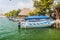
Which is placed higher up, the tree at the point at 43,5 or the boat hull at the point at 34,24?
the tree at the point at 43,5

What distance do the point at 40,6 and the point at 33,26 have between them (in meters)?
13.8

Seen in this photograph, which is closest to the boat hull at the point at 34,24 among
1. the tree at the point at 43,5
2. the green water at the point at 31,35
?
the green water at the point at 31,35

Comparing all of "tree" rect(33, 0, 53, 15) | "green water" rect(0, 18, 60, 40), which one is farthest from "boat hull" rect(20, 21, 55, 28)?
"tree" rect(33, 0, 53, 15)

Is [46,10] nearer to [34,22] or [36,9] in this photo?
[36,9]

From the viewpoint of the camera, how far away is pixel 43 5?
41812mm

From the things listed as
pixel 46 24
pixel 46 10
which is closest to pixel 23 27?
pixel 46 24

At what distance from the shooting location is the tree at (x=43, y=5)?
135ft

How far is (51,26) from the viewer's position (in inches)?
1193

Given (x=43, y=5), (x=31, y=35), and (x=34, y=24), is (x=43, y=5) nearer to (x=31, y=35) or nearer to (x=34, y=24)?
(x=34, y=24)

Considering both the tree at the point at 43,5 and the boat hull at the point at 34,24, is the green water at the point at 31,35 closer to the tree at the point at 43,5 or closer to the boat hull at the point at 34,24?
the boat hull at the point at 34,24

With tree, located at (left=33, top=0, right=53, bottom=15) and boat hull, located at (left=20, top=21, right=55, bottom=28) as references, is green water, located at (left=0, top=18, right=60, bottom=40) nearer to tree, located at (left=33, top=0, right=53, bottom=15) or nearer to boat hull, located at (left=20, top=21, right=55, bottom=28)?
boat hull, located at (left=20, top=21, right=55, bottom=28)

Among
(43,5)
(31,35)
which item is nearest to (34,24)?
(31,35)

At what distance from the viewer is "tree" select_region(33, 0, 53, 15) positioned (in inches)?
1624

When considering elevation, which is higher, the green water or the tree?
the tree
